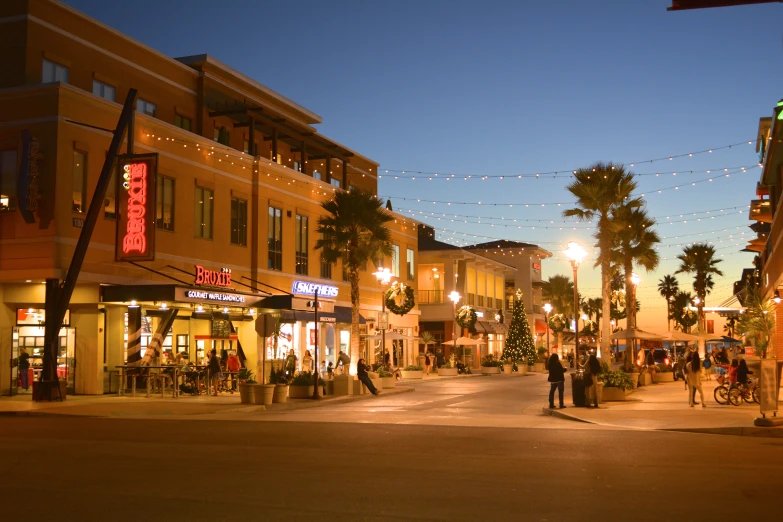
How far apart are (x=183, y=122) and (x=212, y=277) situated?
8.65m

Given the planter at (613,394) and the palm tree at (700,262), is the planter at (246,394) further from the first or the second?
the palm tree at (700,262)

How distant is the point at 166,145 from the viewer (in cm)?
3375

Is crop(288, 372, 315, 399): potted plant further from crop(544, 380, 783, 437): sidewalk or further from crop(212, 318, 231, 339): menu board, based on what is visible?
crop(544, 380, 783, 437): sidewalk

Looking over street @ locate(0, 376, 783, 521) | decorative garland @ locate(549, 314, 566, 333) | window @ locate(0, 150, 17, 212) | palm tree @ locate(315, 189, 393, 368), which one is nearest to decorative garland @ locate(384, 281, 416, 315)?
palm tree @ locate(315, 189, 393, 368)

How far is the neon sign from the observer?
33.8 metres

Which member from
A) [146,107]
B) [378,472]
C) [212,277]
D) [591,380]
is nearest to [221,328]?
[212,277]

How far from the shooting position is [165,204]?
34.0 m

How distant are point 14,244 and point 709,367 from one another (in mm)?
36121

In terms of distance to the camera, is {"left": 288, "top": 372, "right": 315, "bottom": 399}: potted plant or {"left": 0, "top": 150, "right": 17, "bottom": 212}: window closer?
{"left": 0, "top": 150, "right": 17, "bottom": 212}: window

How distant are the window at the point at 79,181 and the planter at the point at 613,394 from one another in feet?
61.7

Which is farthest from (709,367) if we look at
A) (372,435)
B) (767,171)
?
(372,435)

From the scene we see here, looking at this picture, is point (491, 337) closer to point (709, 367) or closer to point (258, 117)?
point (709, 367)

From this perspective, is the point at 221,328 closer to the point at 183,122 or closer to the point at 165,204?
the point at 165,204

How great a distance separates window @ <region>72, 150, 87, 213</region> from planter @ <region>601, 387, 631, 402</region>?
18.8 m
